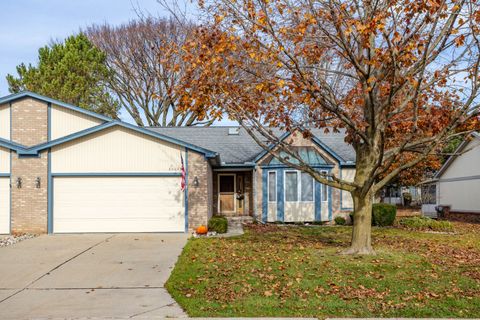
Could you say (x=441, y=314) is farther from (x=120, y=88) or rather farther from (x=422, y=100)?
(x=120, y=88)

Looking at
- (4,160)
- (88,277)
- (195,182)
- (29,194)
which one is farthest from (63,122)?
(88,277)

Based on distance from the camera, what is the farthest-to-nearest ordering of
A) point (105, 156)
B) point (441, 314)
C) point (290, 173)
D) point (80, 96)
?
point (80, 96), point (290, 173), point (105, 156), point (441, 314)

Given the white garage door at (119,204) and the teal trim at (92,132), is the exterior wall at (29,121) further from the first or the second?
the white garage door at (119,204)

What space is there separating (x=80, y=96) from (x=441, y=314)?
28.4 meters

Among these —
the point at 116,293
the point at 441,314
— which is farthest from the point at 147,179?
the point at 441,314

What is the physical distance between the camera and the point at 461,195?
26.3 metres

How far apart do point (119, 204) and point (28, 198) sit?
3.18 meters

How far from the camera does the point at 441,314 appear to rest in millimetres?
7094

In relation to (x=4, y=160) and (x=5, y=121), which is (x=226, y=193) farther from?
(x=5, y=121)

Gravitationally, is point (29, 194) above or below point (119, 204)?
above

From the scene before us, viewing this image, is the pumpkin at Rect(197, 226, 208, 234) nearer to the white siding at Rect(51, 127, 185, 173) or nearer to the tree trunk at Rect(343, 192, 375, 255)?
the white siding at Rect(51, 127, 185, 173)

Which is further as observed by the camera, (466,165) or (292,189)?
(466,165)

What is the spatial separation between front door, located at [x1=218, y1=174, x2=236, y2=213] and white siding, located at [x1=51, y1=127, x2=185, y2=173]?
5.60 meters

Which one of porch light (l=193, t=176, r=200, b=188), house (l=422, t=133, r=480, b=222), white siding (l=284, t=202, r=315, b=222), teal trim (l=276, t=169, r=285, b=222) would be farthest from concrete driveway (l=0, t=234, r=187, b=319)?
house (l=422, t=133, r=480, b=222)
